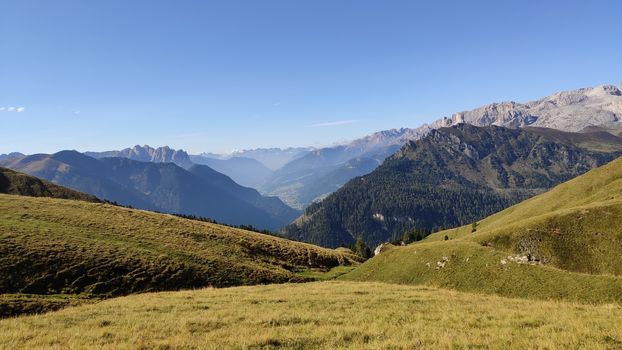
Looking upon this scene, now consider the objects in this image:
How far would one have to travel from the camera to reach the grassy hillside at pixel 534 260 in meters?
36.4

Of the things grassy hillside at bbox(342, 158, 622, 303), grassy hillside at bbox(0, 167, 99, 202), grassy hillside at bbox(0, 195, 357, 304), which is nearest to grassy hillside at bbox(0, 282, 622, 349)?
grassy hillside at bbox(342, 158, 622, 303)

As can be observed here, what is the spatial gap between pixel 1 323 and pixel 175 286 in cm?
2793

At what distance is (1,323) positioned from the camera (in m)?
20.7

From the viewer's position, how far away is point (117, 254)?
50.8 meters

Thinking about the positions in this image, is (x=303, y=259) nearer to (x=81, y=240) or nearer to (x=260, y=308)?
(x=81, y=240)

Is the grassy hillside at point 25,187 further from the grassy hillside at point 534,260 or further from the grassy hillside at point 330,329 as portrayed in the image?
the grassy hillside at point 330,329

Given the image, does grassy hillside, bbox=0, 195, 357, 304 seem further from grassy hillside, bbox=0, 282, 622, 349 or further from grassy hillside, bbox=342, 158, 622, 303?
grassy hillside, bbox=0, 282, 622, 349

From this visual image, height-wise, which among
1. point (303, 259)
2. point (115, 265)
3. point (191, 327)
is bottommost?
point (303, 259)

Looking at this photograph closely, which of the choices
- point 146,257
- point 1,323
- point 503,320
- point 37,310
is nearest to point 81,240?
point 146,257

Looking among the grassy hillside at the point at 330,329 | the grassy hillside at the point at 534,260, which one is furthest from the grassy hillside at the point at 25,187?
the grassy hillside at the point at 330,329

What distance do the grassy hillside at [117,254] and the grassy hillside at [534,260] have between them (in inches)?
770

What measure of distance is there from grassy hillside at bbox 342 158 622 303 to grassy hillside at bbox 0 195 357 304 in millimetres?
19547

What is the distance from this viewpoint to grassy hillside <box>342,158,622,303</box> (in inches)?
1435

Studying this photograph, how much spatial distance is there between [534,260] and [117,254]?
53650 mm
